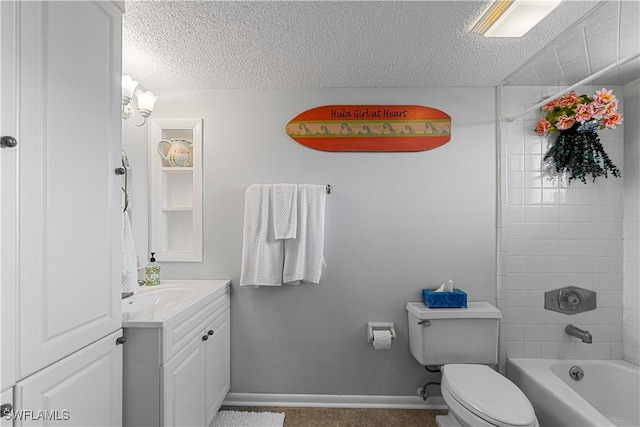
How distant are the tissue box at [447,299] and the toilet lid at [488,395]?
1.18 ft

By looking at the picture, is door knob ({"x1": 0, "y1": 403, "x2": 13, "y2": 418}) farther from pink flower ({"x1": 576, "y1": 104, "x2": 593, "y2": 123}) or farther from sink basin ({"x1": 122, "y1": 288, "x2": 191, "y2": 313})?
pink flower ({"x1": 576, "y1": 104, "x2": 593, "y2": 123})

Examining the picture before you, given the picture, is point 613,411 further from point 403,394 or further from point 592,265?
point 403,394

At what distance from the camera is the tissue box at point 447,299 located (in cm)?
220

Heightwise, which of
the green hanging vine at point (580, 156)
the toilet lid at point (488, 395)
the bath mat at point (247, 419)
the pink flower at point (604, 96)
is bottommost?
the bath mat at point (247, 419)

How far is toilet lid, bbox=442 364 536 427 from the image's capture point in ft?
5.00

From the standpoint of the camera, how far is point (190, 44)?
1812mm

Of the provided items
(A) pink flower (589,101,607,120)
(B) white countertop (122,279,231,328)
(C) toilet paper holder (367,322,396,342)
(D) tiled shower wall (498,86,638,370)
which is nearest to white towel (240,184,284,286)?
(B) white countertop (122,279,231,328)

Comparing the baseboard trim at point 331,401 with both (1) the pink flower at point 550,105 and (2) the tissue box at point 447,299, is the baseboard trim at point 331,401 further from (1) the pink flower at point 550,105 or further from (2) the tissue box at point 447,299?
(1) the pink flower at point 550,105

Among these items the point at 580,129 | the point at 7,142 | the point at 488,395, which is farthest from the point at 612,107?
the point at 7,142

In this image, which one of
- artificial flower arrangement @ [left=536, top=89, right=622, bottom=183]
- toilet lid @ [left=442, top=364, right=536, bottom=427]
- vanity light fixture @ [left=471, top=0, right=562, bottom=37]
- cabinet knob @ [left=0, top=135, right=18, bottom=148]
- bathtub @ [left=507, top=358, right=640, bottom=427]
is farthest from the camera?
artificial flower arrangement @ [left=536, top=89, right=622, bottom=183]

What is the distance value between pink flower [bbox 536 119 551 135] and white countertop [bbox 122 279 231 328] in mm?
2299

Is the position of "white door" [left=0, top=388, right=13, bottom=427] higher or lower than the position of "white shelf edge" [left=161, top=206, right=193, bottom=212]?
lower

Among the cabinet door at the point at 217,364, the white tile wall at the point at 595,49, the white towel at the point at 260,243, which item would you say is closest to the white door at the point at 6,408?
the cabinet door at the point at 217,364

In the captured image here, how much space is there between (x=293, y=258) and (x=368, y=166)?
817mm
